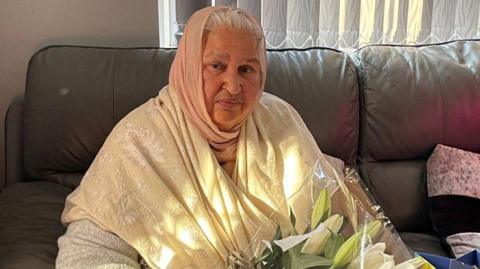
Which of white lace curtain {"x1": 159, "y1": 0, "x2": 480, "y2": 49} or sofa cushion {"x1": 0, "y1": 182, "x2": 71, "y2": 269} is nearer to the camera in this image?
sofa cushion {"x1": 0, "y1": 182, "x2": 71, "y2": 269}

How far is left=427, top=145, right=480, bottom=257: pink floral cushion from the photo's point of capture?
6.15 ft

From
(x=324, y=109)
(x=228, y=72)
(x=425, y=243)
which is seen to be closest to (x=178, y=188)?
(x=228, y=72)

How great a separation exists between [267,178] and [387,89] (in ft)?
2.18

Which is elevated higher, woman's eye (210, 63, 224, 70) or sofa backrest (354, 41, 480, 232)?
woman's eye (210, 63, 224, 70)

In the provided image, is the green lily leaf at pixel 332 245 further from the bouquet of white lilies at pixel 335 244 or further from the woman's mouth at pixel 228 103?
the woman's mouth at pixel 228 103

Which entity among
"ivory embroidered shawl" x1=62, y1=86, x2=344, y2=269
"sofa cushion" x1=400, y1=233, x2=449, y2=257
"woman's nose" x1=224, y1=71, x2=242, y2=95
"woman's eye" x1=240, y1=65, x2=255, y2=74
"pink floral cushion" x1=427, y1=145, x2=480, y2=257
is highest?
"woman's eye" x1=240, y1=65, x2=255, y2=74

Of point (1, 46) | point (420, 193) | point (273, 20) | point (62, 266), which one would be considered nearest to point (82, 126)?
point (1, 46)

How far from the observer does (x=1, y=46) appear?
6.79 ft

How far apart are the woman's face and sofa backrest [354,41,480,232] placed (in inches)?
25.4

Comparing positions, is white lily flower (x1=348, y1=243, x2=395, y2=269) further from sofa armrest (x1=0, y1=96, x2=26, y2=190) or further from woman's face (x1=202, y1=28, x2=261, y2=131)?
sofa armrest (x1=0, y1=96, x2=26, y2=190)

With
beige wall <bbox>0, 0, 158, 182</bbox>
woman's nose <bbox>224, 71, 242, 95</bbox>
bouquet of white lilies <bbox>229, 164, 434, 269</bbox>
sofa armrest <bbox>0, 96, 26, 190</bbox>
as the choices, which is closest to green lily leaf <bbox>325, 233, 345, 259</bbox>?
bouquet of white lilies <bbox>229, 164, 434, 269</bbox>

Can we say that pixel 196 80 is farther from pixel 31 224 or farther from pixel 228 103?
pixel 31 224

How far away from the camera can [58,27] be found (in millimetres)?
2102

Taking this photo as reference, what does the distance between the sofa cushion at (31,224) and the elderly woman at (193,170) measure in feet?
0.34
